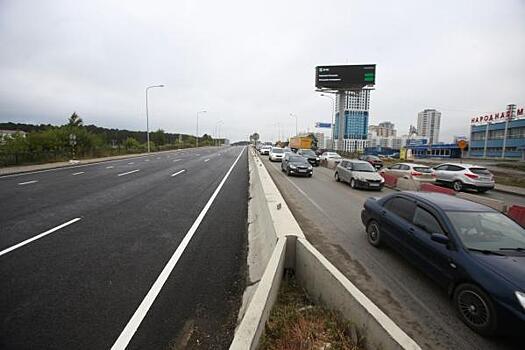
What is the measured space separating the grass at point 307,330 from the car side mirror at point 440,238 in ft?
6.39

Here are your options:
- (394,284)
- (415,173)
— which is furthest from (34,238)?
(415,173)

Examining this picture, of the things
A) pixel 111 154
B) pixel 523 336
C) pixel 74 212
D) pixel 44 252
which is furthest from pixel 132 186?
pixel 111 154

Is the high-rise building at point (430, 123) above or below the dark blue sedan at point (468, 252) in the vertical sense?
above

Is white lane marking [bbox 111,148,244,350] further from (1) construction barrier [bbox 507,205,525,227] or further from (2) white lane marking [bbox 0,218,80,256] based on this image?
(1) construction barrier [bbox 507,205,525,227]

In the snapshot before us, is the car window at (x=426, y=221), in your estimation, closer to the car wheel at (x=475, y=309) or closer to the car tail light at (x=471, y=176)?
the car wheel at (x=475, y=309)

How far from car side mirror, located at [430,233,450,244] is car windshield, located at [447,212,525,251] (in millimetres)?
196

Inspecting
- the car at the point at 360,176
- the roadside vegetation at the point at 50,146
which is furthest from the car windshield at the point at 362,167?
the roadside vegetation at the point at 50,146

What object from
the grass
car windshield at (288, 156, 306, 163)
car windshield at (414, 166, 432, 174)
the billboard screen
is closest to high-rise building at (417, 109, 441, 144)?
the billboard screen

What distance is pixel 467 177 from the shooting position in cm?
1449

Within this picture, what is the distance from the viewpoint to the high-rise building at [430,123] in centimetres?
8956

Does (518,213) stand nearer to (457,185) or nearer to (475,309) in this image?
(475,309)

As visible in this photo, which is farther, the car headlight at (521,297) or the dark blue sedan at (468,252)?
the dark blue sedan at (468,252)

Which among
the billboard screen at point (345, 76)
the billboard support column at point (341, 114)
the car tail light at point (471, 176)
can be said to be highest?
the billboard screen at point (345, 76)

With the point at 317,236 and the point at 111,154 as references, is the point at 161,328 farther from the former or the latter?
the point at 111,154
